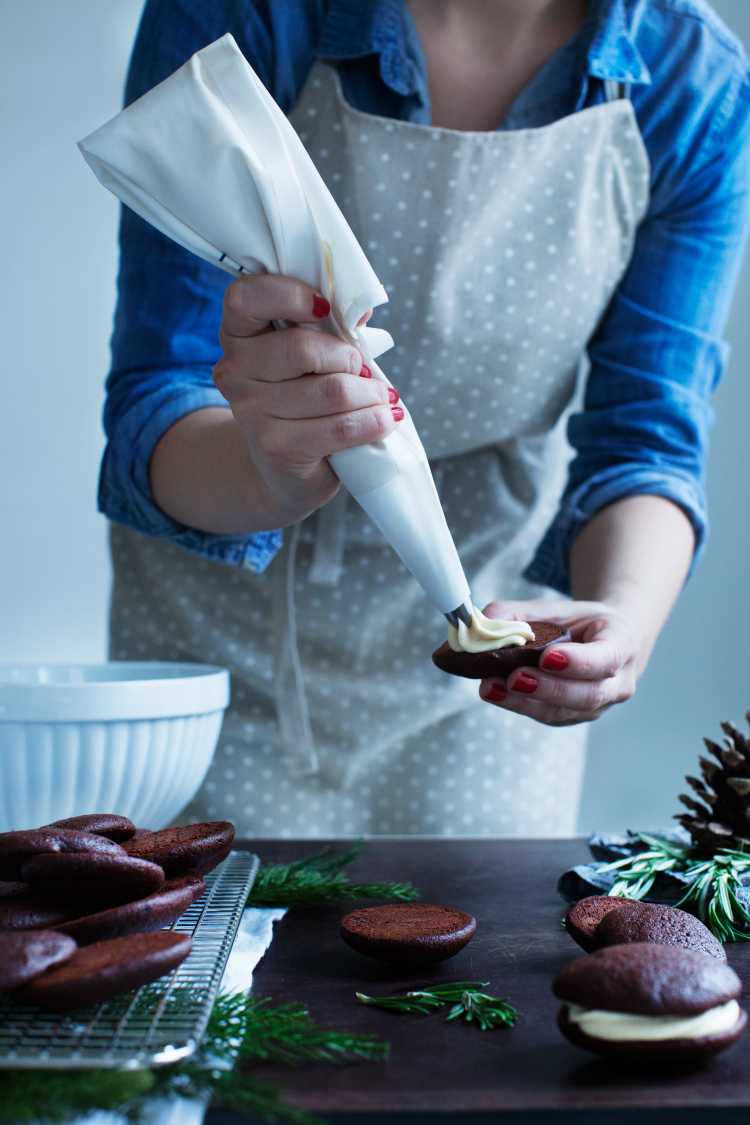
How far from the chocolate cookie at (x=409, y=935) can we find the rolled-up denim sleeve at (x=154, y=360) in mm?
420

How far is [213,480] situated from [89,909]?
374 millimetres

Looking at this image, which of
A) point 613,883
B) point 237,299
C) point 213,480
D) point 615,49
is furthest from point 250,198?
point 615,49

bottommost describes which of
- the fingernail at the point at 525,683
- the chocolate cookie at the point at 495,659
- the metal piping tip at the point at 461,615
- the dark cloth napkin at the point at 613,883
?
the dark cloth napkin at the point at 613,883

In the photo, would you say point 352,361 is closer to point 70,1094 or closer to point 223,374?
point 223,374

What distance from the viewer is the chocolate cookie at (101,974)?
382 millimetres

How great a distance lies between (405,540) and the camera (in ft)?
1.92

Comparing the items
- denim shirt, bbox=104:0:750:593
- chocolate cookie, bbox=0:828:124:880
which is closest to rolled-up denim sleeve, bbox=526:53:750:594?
denim shirt, bbox=104:0:750:593

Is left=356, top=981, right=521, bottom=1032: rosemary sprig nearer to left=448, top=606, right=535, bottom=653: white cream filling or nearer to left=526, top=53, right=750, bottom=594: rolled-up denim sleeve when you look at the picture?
left=448, top=606, right=535, bottom=653: white cream filling

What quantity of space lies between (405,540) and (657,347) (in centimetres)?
54

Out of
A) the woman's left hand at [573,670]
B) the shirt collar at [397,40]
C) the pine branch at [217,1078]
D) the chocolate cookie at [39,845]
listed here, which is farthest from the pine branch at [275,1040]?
the shirt collar at [397,40]

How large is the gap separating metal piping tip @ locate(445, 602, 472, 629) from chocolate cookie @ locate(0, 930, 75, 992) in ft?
1.07

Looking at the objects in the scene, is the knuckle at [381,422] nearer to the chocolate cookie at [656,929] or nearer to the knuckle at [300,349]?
the knuckle at [300,349]

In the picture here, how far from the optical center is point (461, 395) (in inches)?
39.5

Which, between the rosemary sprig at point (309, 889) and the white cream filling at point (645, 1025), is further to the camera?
the rosemary sprig at point (309, 889)
